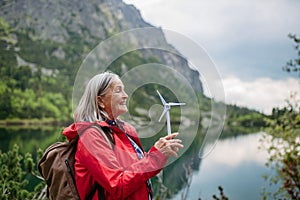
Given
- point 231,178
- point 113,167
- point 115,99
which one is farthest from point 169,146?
point 231,178

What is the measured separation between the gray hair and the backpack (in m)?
0.08

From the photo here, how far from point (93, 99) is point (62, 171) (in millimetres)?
347

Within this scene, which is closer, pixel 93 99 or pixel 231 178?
pixel 93 99

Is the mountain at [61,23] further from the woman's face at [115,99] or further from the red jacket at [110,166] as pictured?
Result: the red jacket at [110,166]

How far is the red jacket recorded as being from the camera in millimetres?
1460

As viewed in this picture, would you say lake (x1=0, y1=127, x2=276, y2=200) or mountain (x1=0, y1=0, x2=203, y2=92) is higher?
mountain (x1=0, y1=0, x2=203, y2=92)

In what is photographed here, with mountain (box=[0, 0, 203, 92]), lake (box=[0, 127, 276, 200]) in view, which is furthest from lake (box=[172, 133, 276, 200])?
mountain (box=[0, 0, 203, 92])

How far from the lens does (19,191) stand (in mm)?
3506

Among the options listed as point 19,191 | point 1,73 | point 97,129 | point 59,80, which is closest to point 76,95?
point 97,129

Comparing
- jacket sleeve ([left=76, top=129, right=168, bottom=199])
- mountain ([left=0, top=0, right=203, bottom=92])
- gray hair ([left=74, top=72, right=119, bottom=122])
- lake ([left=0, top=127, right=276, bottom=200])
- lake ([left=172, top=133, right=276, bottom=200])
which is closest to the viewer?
jacket sleeve ([left=76, top=129, right=168, bottom=199])

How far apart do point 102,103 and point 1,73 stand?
74.7 metres

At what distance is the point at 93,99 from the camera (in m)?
1.60

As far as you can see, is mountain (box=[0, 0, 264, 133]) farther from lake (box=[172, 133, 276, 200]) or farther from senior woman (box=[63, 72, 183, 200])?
lake (box=[172, 133, 276, 200])

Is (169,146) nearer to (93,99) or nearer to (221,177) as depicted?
(93,99)
